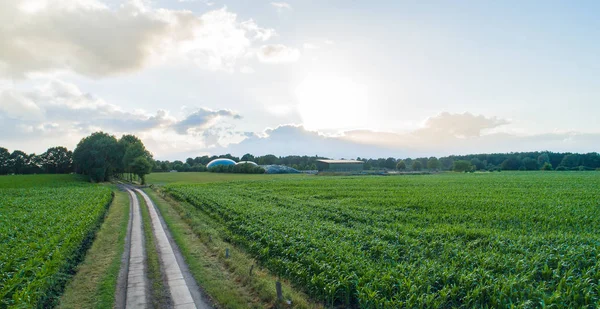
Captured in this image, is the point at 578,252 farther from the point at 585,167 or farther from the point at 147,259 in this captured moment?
the point at 585,167

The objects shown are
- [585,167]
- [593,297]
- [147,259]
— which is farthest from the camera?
[585,167]

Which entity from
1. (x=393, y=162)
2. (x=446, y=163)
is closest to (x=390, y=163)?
(x=393, y=162)

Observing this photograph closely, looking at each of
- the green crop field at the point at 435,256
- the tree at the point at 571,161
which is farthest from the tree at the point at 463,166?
the green crop field at the point at 435,256

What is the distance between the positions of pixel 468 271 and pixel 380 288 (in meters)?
3.55

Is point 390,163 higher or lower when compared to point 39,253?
higher

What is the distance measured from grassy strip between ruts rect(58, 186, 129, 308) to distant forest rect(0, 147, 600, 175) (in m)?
69.9

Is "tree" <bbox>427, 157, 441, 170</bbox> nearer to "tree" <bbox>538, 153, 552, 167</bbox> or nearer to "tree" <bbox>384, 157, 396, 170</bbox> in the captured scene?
"tree" <bbox>384, 157, 396, 170</bbox>

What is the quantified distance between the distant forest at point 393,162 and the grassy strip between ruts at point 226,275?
2839 inches

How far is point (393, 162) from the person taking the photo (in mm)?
187750

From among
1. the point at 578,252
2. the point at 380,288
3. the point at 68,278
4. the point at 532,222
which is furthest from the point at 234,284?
the point at 532,222

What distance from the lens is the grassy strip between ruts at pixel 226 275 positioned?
10891 millimetres

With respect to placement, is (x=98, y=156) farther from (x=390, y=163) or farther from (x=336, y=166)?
(x=390, y=163)

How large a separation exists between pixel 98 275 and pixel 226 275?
5.70 metres

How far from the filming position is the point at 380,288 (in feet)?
32.6
